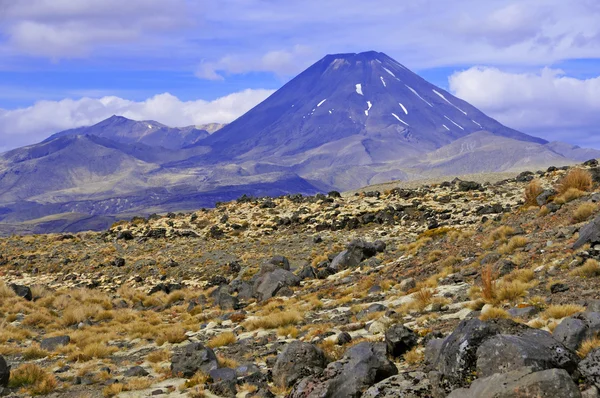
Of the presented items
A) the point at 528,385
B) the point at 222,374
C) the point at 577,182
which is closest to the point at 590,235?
the point at 528,385

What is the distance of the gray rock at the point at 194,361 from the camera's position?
1442 centimetres

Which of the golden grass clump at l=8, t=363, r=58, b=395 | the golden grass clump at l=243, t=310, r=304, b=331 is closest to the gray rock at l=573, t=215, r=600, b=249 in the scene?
the golden grass clump at l=243, t=310, r=304, b=331

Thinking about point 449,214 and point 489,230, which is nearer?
point 489,230

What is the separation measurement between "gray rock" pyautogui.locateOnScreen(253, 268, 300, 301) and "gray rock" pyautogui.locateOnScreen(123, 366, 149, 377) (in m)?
10.6

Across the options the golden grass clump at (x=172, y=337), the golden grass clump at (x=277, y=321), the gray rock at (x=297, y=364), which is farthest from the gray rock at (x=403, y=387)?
the golden grass clump at (x=172, y=337)

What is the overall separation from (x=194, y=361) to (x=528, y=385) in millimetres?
9540

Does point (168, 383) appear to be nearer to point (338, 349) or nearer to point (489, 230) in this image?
point (338, 349)

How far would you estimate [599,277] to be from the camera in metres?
14.4

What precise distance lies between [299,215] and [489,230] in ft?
74.2

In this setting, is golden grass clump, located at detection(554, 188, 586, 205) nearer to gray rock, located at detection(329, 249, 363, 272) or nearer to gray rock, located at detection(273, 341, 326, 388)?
gray rock, located at detection(329, 249, 363, 272)

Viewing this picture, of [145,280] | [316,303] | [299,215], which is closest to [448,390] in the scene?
[316,303]

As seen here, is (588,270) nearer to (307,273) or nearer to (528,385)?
(528,385)

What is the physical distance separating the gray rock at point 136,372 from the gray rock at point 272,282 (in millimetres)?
10645

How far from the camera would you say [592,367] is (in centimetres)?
818
